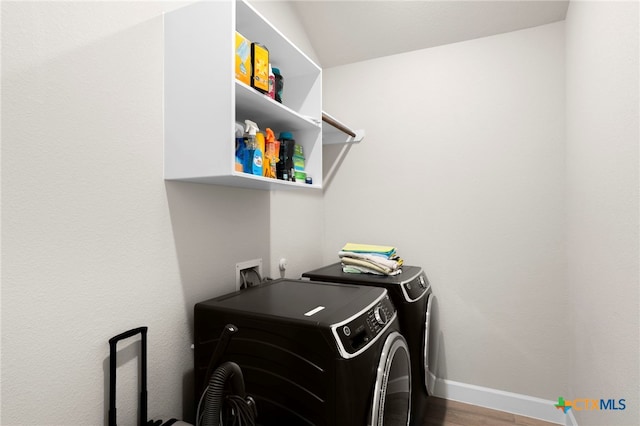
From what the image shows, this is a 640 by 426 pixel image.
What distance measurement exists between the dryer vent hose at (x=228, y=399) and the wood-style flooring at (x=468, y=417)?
4.75ft

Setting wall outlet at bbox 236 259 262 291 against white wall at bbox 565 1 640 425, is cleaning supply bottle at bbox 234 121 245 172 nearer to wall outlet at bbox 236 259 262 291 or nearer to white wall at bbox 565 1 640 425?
wall outlet at bbox 236 259 262 291

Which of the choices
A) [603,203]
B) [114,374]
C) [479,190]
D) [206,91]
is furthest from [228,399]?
[479,190]

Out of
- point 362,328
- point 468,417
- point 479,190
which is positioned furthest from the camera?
point 479,190

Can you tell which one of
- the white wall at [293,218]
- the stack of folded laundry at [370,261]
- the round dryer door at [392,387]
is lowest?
the round dryer door at [392,387]

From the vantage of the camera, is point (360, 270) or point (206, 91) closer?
point (206, 91)

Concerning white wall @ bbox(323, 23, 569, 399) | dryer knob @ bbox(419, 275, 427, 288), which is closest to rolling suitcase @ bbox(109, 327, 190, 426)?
dryer knob @ bbox(419, 275, 427, 288)

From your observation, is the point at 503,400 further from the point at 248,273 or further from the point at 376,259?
the point at 248,273

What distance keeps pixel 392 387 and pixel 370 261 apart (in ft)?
2.51

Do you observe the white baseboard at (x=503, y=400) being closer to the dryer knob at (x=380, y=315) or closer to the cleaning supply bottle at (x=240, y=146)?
the dryer knob at (x=380, y=315)

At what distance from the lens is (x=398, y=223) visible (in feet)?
7.86

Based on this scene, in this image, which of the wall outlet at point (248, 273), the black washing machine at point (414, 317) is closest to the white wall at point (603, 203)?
the black washing machine at point (414, 317)

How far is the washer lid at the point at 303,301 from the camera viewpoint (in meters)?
1.14

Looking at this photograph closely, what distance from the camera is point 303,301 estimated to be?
1321mm

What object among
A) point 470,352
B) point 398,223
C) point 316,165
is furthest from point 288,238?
point 470,352
